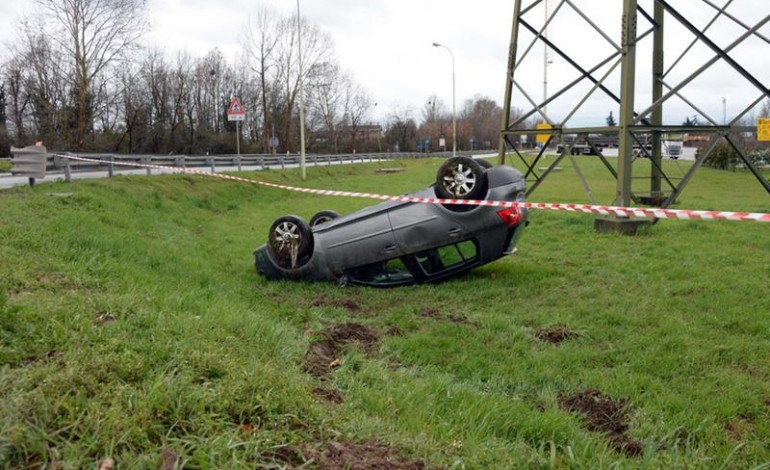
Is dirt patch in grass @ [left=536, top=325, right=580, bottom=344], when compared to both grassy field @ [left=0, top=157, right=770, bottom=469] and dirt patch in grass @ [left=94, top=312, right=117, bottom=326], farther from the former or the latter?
dirt patch in grass @ [left=94, top=312, right=117, bottom=326]

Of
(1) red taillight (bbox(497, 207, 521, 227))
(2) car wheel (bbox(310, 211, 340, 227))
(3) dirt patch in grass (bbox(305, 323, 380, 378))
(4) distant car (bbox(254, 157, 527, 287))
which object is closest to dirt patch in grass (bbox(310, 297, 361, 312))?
(4) distant car (bbox(254, 157, 527, 287))

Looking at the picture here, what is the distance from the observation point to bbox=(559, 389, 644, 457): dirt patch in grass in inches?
151

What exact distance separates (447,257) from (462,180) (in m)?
1.14

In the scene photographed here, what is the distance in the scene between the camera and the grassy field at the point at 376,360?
9.28ft

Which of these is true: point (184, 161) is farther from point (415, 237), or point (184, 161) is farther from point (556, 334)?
point (556, 334)

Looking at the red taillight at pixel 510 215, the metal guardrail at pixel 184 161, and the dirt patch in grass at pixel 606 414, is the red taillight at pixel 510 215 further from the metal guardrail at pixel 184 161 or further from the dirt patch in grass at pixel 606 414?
the metal guardrail at pixel 184 161

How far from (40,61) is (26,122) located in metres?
6.14

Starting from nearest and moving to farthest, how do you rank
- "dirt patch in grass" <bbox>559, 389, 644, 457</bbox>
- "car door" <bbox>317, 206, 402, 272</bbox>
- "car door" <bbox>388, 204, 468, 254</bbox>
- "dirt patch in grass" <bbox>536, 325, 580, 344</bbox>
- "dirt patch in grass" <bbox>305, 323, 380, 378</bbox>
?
"dirt patch in grass" <bbox>559, 389, 644, 457</bbox>
"dirt patch in grass" <bbox>305, 323, 380, 378</bbox>
"dirt patch in grass" <bbox>536, 325, 580, 344</bbox>
"car door" <bbox>388, 204, 468, 254</bbox>
"car door" <bbox>317, 206, 402, 272</bbox>

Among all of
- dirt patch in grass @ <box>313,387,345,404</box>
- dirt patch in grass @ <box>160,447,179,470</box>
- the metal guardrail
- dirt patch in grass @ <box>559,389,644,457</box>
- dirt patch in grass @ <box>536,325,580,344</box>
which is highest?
the metal guardrail

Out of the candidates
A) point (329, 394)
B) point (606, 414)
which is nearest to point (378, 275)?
point (606, 414)

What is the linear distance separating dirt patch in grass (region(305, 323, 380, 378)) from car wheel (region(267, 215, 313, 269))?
6.41 ft

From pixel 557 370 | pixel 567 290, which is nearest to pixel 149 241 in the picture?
pixel 567 290

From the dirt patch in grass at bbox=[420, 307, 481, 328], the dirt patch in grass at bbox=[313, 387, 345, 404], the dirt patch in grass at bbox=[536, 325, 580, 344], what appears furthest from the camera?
the dirt patch in grass at bbox=[420, 307, 481, 328]

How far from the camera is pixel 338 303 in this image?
7.30 meters
